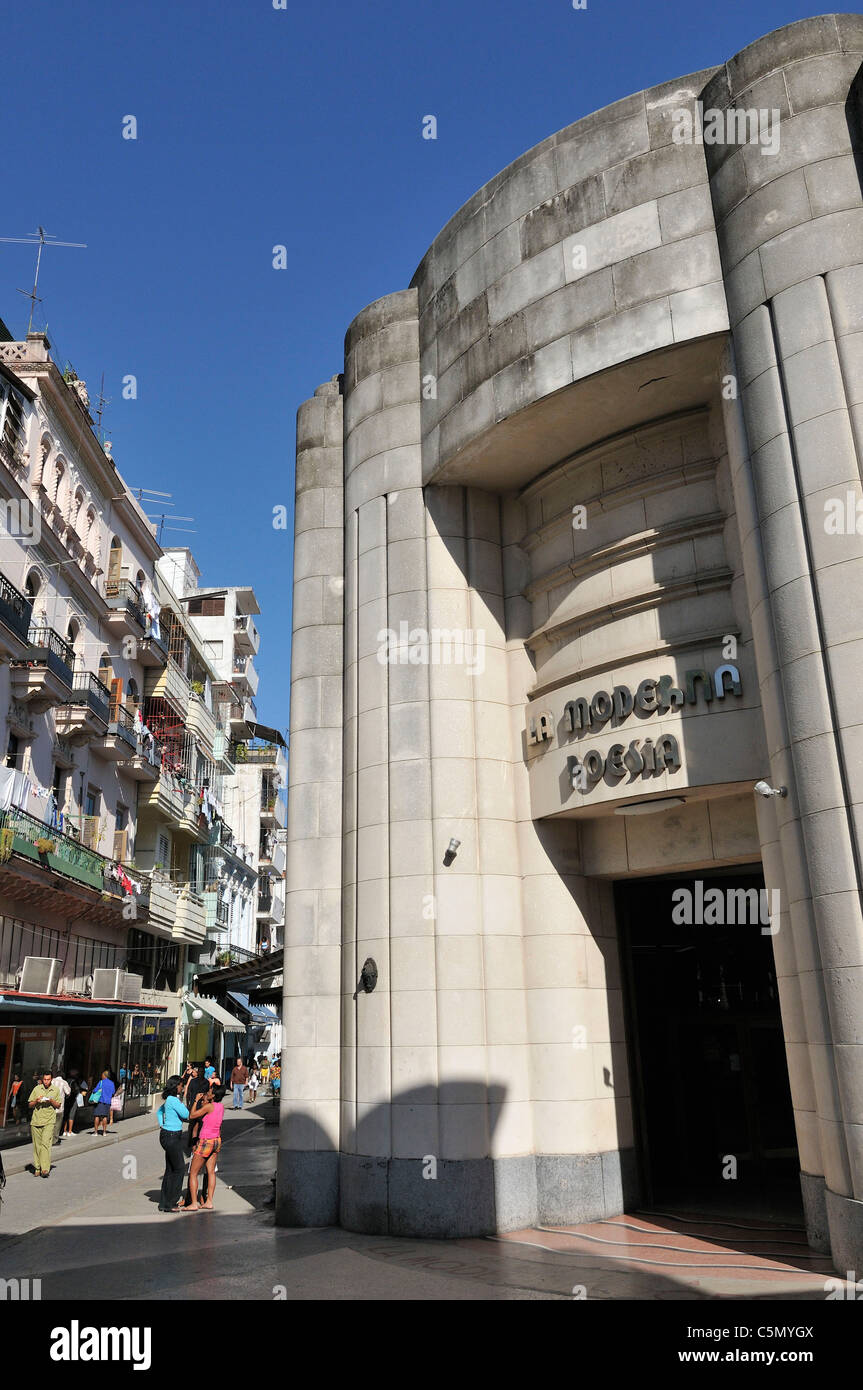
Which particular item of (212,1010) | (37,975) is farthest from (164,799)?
(37,975)

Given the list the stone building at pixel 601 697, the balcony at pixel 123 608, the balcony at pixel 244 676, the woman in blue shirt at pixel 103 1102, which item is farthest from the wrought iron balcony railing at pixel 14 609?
the balcony at pixel 244 676

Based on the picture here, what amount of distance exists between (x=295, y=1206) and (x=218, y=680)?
39777 mm

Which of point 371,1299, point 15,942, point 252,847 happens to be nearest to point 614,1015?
point 371,1299

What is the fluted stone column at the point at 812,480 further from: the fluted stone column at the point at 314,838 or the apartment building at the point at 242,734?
the apartment building at the point at 242,734

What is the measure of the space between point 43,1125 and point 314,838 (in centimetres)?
974

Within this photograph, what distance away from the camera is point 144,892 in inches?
1372

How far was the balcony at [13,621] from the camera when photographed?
81.7 ft

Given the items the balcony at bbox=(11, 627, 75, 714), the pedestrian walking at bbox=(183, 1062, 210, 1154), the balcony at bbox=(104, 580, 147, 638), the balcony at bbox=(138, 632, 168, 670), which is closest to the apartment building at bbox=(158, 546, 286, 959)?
the balcony at bbox=(138, 632, 168, 670)

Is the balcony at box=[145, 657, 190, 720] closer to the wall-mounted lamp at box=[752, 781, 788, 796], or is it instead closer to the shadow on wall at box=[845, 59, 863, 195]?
the wall-mounted lamp at box=[752, 781, 788, 796]

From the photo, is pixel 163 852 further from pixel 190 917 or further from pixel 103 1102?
pixel 103 1102

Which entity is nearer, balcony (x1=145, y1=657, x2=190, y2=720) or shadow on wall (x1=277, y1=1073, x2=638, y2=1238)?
shadow on wall (x1=277, y1=1073, x2=638, y2=1238)

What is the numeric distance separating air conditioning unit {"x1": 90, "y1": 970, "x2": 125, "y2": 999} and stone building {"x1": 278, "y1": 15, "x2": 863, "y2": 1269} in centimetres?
1818

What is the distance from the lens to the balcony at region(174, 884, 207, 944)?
129 feet

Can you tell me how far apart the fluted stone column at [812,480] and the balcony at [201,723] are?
Answer: 34.0 m
